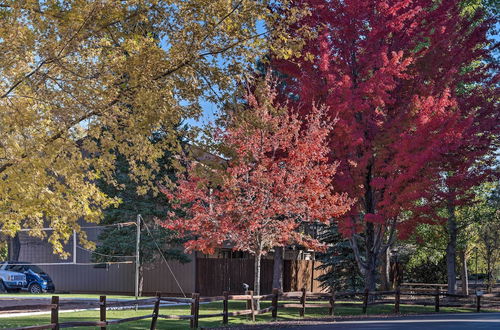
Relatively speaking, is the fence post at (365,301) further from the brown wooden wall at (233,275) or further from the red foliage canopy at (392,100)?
the brown wooden wall at (233,275)

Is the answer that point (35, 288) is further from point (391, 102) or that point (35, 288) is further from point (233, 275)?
point (391, 102)

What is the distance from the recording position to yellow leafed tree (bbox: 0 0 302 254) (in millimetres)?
12422

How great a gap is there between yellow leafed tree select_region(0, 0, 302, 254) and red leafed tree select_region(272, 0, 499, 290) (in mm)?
10326

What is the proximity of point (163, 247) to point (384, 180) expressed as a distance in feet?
52.7

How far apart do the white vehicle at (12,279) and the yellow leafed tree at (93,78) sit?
79.9 feet

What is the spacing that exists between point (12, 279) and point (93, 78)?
2601cm

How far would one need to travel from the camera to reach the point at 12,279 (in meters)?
36.3

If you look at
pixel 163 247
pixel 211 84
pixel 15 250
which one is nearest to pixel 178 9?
pixel 211 84

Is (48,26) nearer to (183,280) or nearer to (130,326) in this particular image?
(130,326)

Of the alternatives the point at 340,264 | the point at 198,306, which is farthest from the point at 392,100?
the point at 340,264

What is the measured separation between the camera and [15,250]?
42.7 m

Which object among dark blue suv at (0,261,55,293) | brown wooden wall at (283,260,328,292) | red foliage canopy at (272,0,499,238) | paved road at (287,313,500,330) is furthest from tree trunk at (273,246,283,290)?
paved road at (287,313,500,330)

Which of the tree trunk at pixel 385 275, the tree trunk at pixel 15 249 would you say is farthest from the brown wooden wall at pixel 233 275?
the tree trunk at pixel 15 249

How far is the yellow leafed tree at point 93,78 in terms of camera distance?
12.4 m
